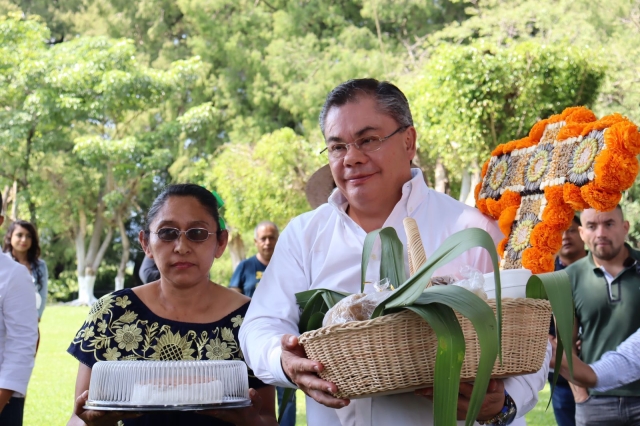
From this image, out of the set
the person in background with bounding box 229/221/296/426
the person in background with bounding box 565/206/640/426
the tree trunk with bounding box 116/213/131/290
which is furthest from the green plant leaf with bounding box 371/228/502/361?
the tree trunk with bounding box 116/213/131/290

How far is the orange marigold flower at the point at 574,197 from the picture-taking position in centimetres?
244

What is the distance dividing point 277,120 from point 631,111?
1488cm

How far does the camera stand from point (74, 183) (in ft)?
96.7

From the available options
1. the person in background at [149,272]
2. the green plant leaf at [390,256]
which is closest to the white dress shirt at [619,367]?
the green plant leaf at [390,256]

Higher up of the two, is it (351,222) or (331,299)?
(351,222)

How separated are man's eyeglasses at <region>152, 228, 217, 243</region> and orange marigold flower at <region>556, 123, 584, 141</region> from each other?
1.22 metres

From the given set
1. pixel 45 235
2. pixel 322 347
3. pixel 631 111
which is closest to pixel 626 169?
pixel 322 347

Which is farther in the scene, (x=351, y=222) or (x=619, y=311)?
(x=619, y=311)

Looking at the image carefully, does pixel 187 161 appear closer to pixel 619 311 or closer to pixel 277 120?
pixel 277 120

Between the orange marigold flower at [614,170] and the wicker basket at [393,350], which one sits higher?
the orange marigold flower at [614,170]

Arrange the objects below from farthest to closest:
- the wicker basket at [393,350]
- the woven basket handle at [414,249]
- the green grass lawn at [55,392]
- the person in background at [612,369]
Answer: the green grass lawn at [55,392] → the person in background at [612,369] → the woven basket handle at [414,249] → the wicker basket at [393,350]

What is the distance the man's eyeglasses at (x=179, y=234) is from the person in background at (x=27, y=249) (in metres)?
5.33

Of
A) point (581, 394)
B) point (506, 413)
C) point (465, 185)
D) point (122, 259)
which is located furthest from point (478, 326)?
point (122, 259)

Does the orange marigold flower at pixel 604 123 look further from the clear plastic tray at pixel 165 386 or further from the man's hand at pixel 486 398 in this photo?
the clear plastic tray at pixel 165 386
